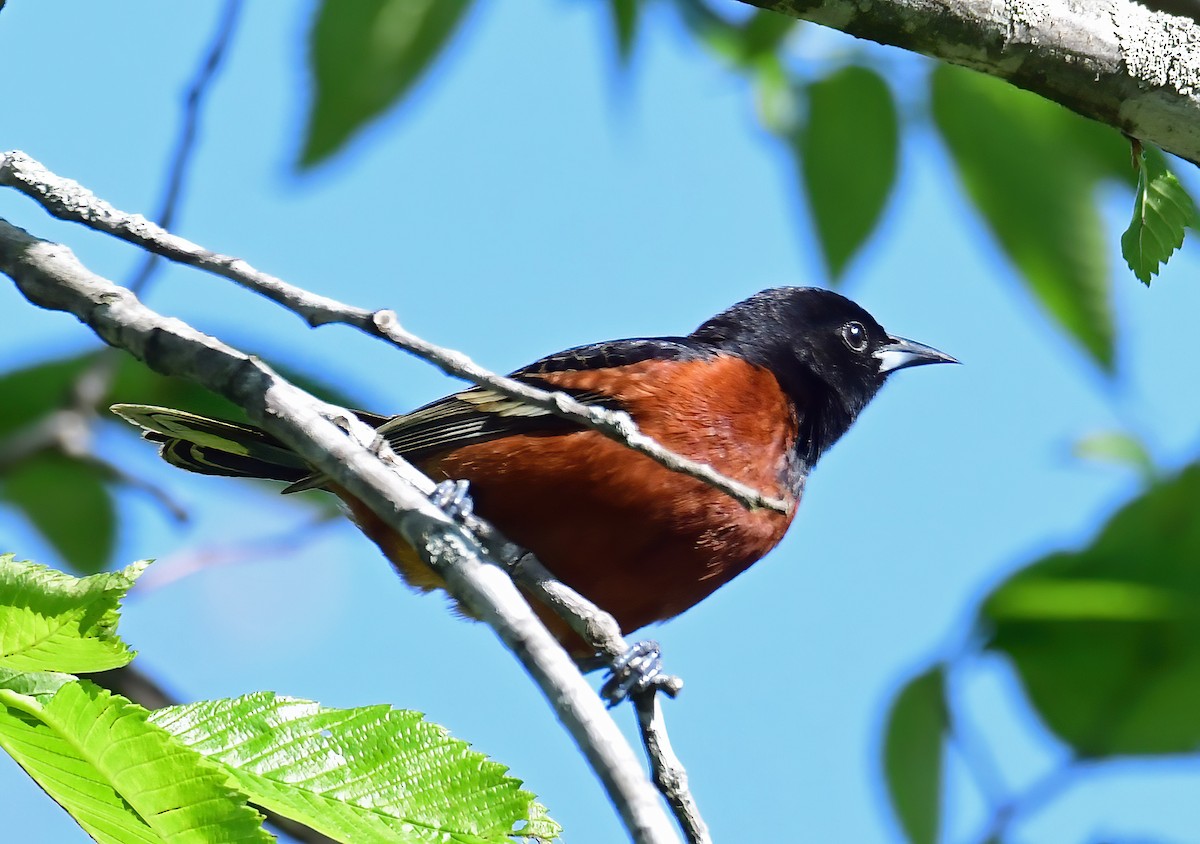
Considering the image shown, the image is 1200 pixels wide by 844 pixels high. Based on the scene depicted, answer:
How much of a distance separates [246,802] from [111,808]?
20 centimetres

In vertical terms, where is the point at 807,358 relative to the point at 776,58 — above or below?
below

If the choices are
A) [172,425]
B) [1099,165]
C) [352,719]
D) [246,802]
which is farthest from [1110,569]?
[172,425]

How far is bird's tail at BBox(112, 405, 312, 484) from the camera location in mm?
4457

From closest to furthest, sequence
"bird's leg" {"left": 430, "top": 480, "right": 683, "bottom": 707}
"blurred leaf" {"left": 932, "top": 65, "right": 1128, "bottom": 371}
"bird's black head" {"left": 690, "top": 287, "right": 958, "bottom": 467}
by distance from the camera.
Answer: "bird's leg" {"left": 430, "top": 480, "right": 683, "bottom": 707} → "blurred leaf" {"left": 932, "top": 65, "right": 1128, "bottom": 371} → "bird's black head" {"left": 690, "top": 287, "right": 958, "bottom": 467}

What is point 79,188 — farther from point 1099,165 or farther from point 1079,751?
point 1099,165

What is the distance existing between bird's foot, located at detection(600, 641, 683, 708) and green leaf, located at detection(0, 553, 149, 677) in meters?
1.33

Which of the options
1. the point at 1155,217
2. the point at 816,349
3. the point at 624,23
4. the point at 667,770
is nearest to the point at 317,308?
the point at 667,770

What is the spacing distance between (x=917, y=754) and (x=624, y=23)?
2.29 metres

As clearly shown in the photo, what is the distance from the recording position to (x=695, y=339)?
543 cm

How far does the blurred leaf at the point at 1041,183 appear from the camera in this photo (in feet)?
12.2

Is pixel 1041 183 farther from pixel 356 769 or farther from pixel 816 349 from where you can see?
pixel 356 769

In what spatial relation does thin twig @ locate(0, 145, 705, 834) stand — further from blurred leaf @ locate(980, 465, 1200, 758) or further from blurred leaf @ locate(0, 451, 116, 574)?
blurred leaf @ locate(0, 451, 116, 574)

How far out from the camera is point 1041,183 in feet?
12.8

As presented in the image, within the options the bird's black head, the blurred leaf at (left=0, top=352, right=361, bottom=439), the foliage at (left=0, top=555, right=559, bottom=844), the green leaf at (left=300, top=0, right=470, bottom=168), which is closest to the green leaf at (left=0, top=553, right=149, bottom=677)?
the foliage at (left=0, top=555, right=559, bottom=844)
